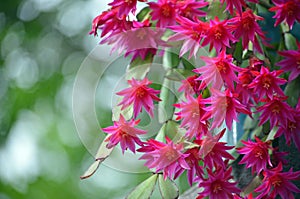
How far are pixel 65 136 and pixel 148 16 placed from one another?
1.42 meters

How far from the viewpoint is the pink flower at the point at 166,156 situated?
0.63 meters

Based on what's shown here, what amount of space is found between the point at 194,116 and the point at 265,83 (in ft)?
0.32

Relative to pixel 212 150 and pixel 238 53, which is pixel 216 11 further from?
pixel 212 150

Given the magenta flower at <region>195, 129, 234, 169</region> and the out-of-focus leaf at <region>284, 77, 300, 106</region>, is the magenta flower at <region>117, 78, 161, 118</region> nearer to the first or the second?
the magenta flower at <region>195, 129, 234, 169</region>

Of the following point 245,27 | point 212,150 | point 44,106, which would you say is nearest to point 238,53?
point 245,27

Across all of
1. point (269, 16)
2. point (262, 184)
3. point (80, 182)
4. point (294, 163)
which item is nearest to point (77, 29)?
point (80, 182)

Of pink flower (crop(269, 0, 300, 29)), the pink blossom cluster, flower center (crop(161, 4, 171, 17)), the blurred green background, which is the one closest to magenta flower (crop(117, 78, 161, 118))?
the pink blossom cluster

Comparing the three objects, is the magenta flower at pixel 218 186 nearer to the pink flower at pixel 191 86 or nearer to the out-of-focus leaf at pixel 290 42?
the pink flower at pixel 191 86

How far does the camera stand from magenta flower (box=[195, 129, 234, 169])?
0.64m

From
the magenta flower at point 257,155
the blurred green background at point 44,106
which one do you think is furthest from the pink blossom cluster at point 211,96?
the blurred green background at point 44,106

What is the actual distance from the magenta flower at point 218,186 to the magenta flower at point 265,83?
110mm

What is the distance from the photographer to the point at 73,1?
7.14 ft

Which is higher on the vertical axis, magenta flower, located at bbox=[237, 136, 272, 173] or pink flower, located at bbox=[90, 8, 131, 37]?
pink flower, located at bbox=[90, 8, 131, 37]

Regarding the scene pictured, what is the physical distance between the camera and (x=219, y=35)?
2.16 ft
